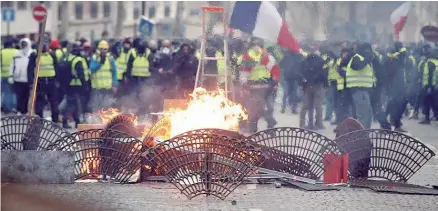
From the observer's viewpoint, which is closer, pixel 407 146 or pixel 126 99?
pixel 407 146

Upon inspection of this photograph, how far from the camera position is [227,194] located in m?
12.0

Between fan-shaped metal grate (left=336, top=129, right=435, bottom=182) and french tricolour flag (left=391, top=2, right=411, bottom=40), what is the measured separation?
14904 millimetres

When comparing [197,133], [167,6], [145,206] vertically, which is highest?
[167,6]

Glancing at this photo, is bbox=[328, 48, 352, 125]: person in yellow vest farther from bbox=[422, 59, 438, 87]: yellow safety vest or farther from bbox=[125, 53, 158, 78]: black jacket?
bbox=[125, 53, 158, 78]: black jacket

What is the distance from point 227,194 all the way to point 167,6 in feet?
167

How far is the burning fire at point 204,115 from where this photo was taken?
45.0ft

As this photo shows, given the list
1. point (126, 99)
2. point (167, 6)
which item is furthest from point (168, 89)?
point (167, 6)

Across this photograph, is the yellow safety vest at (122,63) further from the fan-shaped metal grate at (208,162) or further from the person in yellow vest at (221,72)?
the fan-shaped metal grate at (208,162)

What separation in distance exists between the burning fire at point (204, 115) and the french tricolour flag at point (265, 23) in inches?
49.3

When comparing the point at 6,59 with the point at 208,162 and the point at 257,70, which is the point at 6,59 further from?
the point at 208,162

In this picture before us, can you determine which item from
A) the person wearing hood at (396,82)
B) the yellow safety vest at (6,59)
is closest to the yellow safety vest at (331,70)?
the person wearing hood at (396,82)

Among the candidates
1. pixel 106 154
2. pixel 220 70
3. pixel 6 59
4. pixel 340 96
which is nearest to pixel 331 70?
pixel 340 96

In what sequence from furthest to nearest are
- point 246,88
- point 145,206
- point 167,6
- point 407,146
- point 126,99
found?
1. point 167,6
2. point 126,99
3. point 246,88
4. point 407,146
5. point 145,206

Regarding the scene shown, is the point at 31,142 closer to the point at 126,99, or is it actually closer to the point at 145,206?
the point at 145,206
